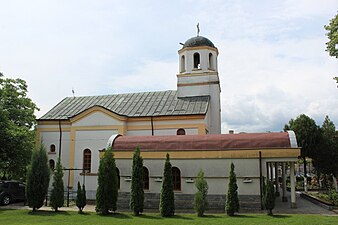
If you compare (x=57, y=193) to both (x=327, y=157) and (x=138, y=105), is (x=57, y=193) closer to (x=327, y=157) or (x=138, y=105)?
(x=138, y=105)

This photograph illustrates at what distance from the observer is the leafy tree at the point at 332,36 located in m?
15.5

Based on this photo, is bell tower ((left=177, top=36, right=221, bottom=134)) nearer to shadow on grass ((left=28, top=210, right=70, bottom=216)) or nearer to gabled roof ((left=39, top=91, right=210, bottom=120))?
gabled roof ((left=39, top=91, right=210, bottom=120))

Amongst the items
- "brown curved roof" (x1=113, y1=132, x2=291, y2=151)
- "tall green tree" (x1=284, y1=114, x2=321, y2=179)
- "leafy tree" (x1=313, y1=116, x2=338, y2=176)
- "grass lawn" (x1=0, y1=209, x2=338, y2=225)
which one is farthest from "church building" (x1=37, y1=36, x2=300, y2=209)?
"leafy tree" (x1=313, y1=116, x2=338, y2=176)

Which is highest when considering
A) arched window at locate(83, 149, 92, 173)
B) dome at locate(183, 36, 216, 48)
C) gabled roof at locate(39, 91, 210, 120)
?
dome at locate(183, 36, 216, 48)

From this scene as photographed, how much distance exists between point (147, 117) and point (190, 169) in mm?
8464

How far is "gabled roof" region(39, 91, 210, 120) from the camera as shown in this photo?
90.7 feet

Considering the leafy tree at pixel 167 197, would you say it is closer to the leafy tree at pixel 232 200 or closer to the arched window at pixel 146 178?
the leafy tree at pixel 232 200

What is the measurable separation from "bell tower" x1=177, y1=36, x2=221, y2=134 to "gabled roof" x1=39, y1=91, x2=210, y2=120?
0.74 meters

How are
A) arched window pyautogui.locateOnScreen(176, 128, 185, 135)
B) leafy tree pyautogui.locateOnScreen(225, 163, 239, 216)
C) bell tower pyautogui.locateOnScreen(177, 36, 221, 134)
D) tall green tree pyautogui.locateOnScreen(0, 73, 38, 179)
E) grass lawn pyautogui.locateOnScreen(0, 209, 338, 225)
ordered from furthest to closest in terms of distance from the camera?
1. bell tower pyautogui.locateOnScreen(177, 36, 221, 134)
2. arched window pyautogui.locateOnScreen(176, 128, 185, 135)
3. tall green tree pyautogui.locateOnScreen(0, 73, 38, 179)
4. leafy tree pyautogui.locateOnScreen(225, 163, 239, 216)
5. grass lawn pyautogui.locateOnScreen(0, 209, 338, 225)

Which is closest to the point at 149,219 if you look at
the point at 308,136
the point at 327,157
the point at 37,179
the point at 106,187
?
the point at 106,187

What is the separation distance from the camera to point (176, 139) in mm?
21266

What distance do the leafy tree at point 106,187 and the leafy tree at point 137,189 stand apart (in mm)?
1112

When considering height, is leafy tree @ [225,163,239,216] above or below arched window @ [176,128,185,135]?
below

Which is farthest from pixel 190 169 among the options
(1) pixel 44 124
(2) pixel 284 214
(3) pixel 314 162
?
(3) pixel 314 162
